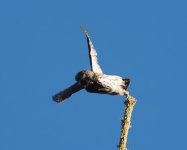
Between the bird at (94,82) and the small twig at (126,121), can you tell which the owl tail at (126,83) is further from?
the small twig at (126,121)

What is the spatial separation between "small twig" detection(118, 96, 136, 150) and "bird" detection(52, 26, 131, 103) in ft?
12.4

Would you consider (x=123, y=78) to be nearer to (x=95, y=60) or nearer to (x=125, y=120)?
(x=95, y=60)

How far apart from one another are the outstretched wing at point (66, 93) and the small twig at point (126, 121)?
17.2 feet

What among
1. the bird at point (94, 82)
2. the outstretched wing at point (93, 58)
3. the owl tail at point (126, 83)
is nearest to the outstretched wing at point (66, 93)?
the bird at point (94, 82)

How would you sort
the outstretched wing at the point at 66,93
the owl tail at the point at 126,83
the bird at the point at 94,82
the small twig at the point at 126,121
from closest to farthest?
the small twig at the point at 126,121 < the bird at the point at 94,82 < the owl tail at the point at 126,83 < the outstretched wing at the point at 66,93

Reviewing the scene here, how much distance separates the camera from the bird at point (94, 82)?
14.2m

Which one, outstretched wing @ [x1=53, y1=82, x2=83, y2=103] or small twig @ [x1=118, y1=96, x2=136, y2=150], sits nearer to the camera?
small twig @ [x1=118, y1=96, x2=136, y2=150]

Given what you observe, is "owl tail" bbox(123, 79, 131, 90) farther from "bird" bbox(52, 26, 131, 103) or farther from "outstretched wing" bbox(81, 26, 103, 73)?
"outstretched wing" bbox(81, 26, 103, 73)

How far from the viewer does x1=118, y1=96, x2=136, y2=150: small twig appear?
341 inches

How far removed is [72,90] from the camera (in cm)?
1522

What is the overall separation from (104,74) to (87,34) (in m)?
1.35

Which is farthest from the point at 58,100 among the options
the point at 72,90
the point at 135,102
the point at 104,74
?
the point at 135,102

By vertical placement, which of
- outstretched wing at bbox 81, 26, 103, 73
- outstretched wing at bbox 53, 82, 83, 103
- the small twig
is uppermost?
outstretched wing at bbox 81, 26, 103, 73

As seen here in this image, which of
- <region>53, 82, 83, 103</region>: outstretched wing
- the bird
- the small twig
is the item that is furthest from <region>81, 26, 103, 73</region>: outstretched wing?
the small twig
